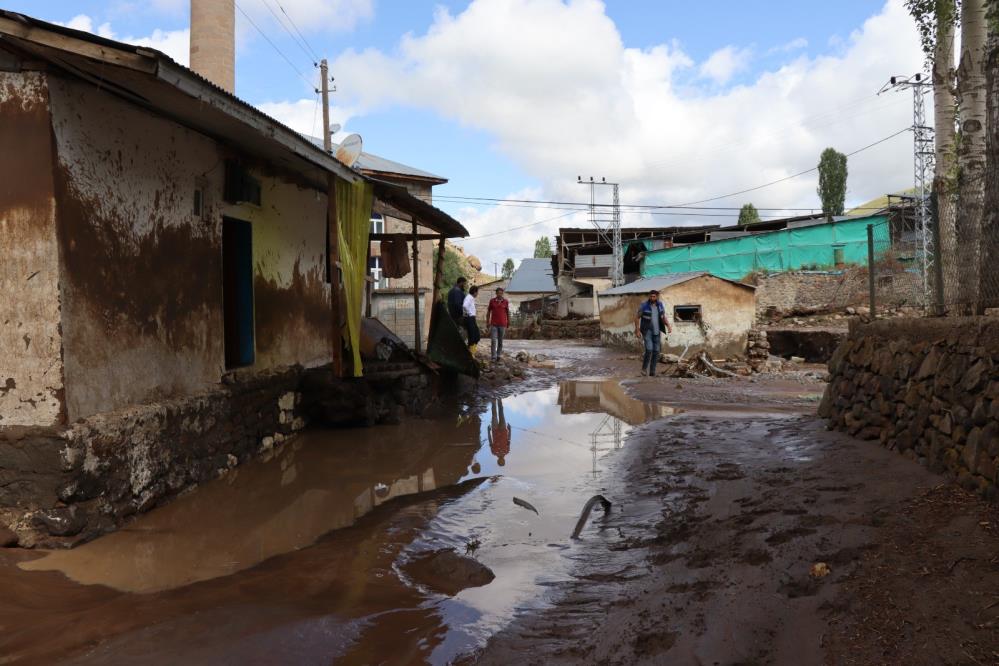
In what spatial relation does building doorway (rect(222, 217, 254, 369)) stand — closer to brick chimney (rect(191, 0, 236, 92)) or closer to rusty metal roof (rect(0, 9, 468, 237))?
rusty metal roof (rect(0, 9, 468, 237))

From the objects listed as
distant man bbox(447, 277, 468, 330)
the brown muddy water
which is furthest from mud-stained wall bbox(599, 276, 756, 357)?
the brown muddy water

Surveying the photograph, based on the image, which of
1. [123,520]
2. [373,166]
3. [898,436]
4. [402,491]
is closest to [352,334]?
[402,491]

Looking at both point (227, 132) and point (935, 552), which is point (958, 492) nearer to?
point (935, 552)

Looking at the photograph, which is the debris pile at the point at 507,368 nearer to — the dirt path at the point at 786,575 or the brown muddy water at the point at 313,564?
the brown muddy water at the point at 313,564

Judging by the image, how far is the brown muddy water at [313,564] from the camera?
130 inches

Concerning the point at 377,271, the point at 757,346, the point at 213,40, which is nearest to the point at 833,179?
the point at 757,346

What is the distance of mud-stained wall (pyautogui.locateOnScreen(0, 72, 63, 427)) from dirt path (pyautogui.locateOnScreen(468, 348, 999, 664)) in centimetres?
349

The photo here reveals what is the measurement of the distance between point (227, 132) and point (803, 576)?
20.2ft

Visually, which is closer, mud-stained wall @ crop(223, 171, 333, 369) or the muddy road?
the muddy road

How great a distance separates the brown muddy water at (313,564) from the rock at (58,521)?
15 centimetres

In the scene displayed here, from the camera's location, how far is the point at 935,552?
339 centimetres

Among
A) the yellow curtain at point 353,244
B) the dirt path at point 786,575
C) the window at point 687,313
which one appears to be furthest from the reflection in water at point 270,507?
the window at point 687,313

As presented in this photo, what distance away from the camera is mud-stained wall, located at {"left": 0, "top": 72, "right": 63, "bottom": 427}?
4.52 m

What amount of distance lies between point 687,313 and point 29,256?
1897 centimetres
